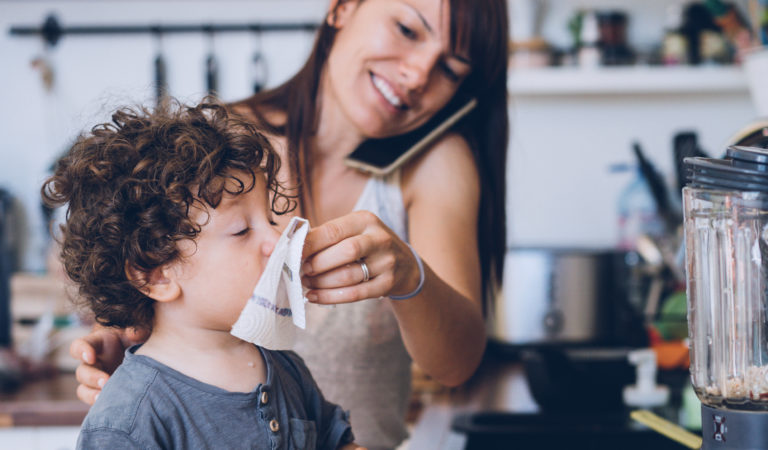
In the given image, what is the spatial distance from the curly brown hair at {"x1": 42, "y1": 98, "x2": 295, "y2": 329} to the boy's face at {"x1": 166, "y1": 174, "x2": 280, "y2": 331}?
12 millimetres

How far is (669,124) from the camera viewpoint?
89.4 inches

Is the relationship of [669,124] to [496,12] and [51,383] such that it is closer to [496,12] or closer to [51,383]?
[496,12]

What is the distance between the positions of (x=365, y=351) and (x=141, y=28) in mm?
1502

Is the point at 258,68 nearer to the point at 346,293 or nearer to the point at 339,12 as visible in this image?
the point at 339,12

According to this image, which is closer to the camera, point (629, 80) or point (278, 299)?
point (278, 299)

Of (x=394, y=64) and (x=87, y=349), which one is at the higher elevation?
(x=394, y=64)

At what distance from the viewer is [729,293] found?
68 centimetres

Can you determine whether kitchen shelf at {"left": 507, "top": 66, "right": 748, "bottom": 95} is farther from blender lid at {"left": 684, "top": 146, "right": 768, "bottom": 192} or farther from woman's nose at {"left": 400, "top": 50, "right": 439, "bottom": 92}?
blender lid at {"left": 684, "top": 146, "right": 768, "bottom": 192}

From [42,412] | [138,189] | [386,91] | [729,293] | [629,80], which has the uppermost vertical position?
[629,80]

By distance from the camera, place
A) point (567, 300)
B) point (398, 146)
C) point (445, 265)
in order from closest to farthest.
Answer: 1. point (445, 265)
2. point (398, 146)
3. point (567, 300)

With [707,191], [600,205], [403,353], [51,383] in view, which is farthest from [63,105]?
[707,191]

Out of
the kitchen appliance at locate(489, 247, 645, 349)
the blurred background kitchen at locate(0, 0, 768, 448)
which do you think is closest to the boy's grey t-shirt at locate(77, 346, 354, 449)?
the blurred background kitchen at locate(0, 0, 768, 448)

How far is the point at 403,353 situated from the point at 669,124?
4.53ft

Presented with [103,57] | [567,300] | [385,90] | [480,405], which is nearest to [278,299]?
[385,90]
